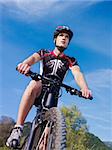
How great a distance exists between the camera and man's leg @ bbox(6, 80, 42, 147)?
5008 millimetres

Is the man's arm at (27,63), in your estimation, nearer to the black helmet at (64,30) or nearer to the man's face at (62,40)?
the man's face at (62,40)

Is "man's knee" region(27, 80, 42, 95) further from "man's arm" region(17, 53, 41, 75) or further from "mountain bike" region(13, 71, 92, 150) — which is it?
"man's arm" region(17, 53, 41, 75)

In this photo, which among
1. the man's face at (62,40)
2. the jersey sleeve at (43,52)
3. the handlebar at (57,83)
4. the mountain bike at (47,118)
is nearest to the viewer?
the mountain bike at (47,118)

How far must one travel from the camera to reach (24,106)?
5168 millimetres

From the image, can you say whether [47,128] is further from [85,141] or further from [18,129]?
[85,141]

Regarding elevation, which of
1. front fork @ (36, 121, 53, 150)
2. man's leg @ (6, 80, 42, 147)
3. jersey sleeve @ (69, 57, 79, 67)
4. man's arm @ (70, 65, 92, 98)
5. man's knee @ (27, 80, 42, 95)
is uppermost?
jersey sleeve @ (69, 57, 79, 67)

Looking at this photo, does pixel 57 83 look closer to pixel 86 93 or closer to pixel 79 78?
pixel 86 93

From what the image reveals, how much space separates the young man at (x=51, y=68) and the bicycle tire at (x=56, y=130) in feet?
0.98

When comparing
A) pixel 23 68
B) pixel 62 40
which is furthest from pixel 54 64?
pixel 23 68

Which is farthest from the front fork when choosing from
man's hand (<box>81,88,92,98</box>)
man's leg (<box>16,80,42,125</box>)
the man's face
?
the man's face

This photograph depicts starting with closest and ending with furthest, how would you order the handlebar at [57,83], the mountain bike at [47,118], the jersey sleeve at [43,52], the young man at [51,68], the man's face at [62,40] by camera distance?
the mountain bike at [47,118], the handlebar at [57,83], the young man at [51,68], the jersey sleeve at [43,52], the man's face at [62,40]

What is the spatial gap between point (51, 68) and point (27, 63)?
0.33 metres

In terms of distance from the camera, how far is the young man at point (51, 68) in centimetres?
505

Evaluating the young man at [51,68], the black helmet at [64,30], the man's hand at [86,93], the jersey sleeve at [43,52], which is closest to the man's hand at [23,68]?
the young man at [51,68]
